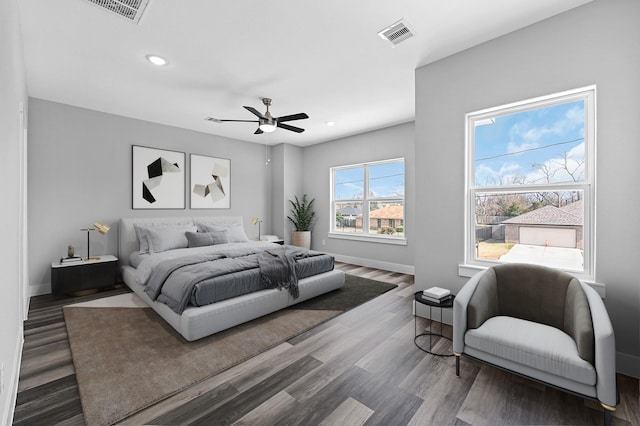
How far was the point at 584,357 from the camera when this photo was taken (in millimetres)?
1638

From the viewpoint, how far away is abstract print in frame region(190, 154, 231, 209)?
5586 mm

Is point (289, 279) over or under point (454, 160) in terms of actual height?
under

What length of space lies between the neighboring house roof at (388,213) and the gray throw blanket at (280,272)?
2697 millimetres

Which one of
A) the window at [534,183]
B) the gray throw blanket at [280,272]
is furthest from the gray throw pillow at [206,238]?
the window at [534,183]

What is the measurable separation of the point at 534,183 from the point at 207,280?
328 cm

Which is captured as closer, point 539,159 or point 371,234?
point 539,159

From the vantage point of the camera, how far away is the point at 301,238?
6.63 meters

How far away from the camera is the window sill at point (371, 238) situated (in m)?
5.39

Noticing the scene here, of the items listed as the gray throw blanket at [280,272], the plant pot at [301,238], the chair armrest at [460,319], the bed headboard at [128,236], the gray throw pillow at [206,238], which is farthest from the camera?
the plant pot at [301,238]

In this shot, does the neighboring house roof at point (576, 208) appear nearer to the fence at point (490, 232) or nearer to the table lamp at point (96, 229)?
the fence at point (490, 232)

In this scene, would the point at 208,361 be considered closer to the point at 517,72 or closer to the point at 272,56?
the point at 272,56

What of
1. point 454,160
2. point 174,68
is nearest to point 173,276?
point 174,68

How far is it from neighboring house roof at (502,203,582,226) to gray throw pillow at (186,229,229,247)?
4.25 metres

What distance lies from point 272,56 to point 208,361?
2.95 m
